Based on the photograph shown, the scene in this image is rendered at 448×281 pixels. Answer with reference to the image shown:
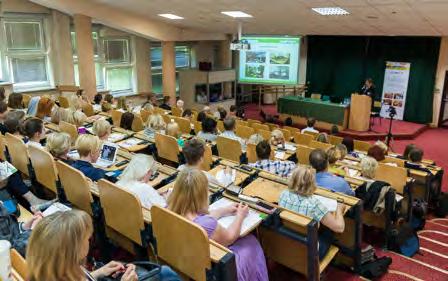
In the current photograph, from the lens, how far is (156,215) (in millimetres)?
2291

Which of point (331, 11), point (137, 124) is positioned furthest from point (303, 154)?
point (331, 11)

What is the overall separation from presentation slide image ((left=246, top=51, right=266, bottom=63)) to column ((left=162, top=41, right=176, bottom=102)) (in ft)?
7.58

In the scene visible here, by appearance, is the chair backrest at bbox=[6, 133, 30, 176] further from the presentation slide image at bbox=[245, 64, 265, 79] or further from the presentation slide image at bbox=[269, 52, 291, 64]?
the presentation slide image at bbox=[245, 64, 265, 79]

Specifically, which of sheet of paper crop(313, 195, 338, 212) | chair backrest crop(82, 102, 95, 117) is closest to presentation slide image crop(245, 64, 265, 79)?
chair backrest crop(82, 102, 95, 117)

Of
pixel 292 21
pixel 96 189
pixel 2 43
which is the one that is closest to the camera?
pixel 96 189

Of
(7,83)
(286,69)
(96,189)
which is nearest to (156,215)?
(96,189)

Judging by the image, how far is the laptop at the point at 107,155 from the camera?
12.7ft

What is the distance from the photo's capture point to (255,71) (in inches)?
467

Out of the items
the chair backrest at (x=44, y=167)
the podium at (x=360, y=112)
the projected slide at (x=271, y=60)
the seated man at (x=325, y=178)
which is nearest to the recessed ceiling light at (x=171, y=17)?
the projected slide at (x=271, y=60)

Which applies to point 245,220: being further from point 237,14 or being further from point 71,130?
point 237,14

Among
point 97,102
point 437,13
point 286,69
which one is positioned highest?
point 437,13

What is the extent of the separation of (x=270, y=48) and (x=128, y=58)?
4313 mm

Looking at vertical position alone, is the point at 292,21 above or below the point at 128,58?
above

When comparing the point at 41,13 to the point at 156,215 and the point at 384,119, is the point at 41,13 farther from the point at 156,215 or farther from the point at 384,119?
the point at 384,119
